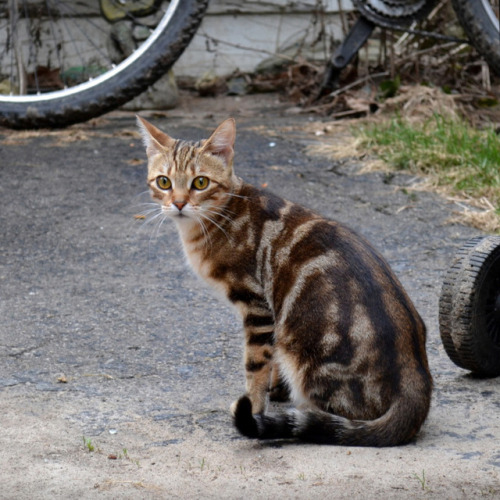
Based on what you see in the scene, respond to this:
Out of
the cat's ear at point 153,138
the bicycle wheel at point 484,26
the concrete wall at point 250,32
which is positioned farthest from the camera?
the concrete wall at point 250,32

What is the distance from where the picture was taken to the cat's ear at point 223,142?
130 inches

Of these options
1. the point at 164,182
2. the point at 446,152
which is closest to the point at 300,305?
the point at 164,182

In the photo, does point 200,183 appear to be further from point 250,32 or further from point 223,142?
point 250,32

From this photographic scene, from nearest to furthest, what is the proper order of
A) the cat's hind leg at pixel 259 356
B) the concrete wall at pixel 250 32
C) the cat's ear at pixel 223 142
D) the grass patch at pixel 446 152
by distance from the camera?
the cat's hind leg at pixel 259 356 → the cat's ear at pixel 223 142 → the grass patch at pixel 446 152 → the concrete wall at pixel 250 32

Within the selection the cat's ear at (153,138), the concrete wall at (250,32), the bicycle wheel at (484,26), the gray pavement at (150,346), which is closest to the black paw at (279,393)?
the gray pavement at (150,346)

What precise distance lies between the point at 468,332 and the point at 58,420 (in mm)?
1408

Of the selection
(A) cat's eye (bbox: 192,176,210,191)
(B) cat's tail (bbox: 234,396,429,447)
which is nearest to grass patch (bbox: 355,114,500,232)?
(A) cat's eye (bbox: 192,176,210,191)

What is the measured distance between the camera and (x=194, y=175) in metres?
3.23

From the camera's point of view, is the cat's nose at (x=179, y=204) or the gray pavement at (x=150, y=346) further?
the cat's nose at (x=179, y=204)

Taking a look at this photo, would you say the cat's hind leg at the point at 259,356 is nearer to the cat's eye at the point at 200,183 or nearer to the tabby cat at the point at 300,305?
the tabby cat at the point at 300,305

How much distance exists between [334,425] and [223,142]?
121cm

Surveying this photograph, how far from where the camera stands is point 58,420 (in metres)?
2.84

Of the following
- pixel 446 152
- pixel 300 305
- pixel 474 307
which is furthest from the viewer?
pixel 446 152

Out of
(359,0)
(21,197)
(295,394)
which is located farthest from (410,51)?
(295,394)
